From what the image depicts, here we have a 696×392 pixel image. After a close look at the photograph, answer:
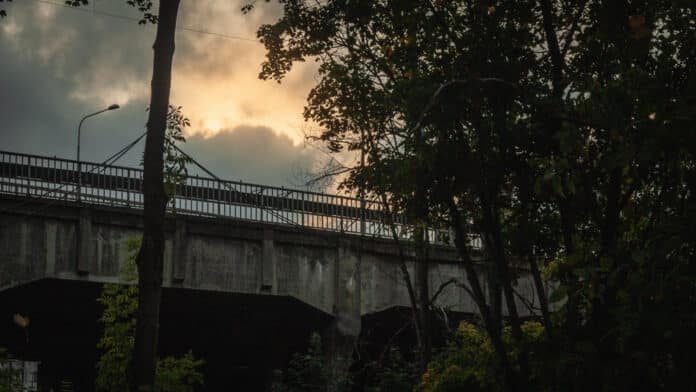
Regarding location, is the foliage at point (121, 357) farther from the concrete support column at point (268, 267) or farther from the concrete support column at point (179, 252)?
the concrete support column at point (268, 267)

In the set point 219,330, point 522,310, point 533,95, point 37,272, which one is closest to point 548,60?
point 533,95

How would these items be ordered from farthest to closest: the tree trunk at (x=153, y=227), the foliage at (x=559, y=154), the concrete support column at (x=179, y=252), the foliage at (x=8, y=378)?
the concrete support column at (x=179, y=252) → the foliage at (x=8, y=378) → the tree trunk at (x=153, y=227) → the foliage at (x=559, y=154)

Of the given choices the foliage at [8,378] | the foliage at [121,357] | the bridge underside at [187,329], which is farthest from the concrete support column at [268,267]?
the foliage at [8,378]

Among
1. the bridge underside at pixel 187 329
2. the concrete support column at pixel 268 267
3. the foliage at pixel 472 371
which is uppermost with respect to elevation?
the concrete support column at pixel 268 267

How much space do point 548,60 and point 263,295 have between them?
15.9 metres

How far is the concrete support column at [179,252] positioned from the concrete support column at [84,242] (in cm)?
214

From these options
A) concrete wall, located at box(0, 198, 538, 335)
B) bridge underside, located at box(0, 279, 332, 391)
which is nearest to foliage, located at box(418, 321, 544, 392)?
concrete wall, located at box(0, 198, 538, 335)

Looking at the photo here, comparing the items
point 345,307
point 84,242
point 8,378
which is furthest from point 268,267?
point 8,378

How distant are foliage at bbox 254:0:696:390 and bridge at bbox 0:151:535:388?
33.9 feet

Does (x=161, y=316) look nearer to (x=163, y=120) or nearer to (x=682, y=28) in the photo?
(x=163, y=120)

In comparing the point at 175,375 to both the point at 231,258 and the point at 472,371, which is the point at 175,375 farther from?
the point at 231,258

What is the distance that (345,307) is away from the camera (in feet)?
97.5

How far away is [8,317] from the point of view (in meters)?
29.7

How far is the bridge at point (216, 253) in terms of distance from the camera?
25.4 metres
